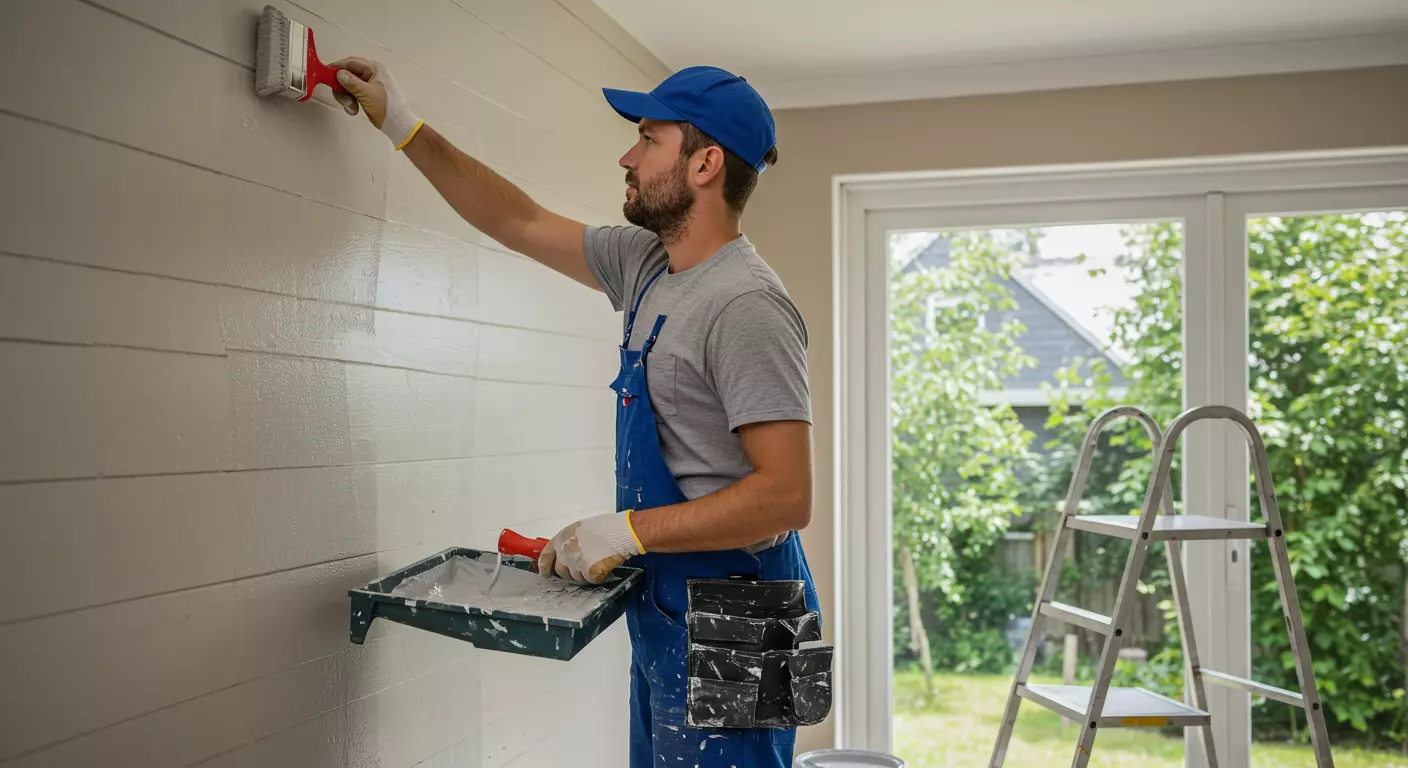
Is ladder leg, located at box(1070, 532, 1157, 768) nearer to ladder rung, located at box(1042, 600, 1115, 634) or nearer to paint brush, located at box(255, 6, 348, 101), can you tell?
ladder rung, located at box(1042, 600, 1115, 634)

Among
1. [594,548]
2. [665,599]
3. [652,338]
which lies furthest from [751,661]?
[652,338]

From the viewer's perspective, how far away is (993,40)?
3150mm

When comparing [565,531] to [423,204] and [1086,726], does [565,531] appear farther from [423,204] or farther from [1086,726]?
[1086,726]

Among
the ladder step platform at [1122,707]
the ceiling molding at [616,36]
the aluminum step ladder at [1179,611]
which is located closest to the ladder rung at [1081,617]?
the aluminum step ladder at [1179,611]

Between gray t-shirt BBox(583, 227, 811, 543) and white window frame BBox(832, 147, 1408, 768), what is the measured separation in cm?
186

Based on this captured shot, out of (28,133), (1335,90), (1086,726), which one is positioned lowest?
(1086,726)

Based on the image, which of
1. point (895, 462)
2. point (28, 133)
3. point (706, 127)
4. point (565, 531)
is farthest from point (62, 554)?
point (895, 462)

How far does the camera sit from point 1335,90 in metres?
3.19

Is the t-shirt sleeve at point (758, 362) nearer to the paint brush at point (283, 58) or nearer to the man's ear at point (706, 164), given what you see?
the man's ear at point (706, 164)

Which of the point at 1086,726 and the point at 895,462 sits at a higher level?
the point at 895,462

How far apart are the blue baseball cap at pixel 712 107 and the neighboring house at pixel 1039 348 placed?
81.6 inches

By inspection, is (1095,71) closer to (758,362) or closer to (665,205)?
(665,205)

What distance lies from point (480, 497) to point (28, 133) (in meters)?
1.15

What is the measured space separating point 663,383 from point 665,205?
0.31 m
